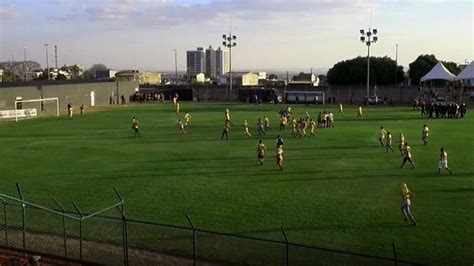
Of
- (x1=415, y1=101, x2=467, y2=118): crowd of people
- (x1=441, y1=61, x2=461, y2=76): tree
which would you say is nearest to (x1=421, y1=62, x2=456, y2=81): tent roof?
(x1=415, y1=101, x2=467, y2=118): crowd of people

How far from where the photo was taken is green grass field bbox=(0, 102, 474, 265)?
16125 millimetres

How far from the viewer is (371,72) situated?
293 ft

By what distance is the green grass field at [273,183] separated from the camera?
1612 centimetres

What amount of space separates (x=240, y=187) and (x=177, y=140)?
48.3 ft

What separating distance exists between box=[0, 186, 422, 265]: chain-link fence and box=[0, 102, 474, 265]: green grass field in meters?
0.99

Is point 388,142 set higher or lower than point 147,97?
lower

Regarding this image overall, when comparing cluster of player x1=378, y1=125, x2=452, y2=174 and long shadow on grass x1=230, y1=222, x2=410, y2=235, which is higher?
cluster of player x1=378, y1=125, x2=452, y2=174

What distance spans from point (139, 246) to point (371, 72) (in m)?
79.2

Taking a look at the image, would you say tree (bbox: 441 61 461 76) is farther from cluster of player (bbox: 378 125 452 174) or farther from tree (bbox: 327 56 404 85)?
cluster of player (bbox: 378 125 452 174)

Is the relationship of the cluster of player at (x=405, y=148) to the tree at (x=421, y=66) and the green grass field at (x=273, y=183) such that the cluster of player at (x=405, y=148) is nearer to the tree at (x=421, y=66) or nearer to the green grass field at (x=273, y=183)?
the green grass field at (x=273, y=183)

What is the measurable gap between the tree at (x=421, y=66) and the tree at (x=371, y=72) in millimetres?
2747

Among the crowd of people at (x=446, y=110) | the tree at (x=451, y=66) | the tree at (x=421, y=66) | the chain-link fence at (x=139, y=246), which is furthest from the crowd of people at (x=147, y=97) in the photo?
the chain-link fence at (x=139, y=246)

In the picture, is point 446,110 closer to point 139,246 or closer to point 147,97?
point 139,246

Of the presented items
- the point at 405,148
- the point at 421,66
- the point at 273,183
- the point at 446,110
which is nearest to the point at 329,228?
the point at 273,183
